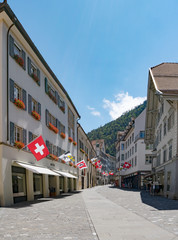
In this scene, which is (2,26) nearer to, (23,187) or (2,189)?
(2,189)

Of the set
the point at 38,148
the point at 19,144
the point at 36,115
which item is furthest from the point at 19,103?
the point at 36,115

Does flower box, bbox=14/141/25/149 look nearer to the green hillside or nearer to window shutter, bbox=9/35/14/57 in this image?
window shutter, bbox=9/35/14/57

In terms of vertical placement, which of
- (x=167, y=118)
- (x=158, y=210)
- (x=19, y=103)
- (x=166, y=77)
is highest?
(x=166, y=77)

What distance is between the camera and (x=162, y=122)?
1158 inches

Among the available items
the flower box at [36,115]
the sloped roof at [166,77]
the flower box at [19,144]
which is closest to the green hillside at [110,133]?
the sloped roof at [166,77]

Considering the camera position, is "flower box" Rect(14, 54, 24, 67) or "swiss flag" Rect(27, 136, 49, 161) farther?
"flower box" Rect(14, 54, 24, 67)

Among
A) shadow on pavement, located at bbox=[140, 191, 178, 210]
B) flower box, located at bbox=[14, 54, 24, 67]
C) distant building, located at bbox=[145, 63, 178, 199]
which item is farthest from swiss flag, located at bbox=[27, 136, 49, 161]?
distant building, located at bbox=[145, 63, 178, 199]

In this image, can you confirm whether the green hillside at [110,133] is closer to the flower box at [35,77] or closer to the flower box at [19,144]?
the flower box at [35,77]

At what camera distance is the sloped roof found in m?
21.6

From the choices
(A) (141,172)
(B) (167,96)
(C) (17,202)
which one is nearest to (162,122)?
(B) (167,96)

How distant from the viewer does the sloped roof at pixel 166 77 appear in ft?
70.9

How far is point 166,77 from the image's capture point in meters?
25.2

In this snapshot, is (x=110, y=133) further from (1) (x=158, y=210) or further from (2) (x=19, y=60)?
(1) (x=158, y=210)

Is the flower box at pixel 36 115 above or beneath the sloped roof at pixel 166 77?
beneath
